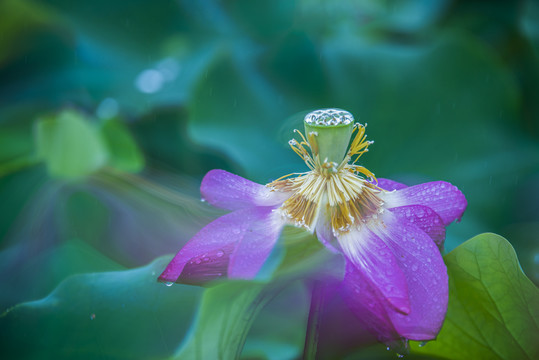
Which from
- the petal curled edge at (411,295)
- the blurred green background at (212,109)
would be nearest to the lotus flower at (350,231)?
the petal curled edge at (411,295)

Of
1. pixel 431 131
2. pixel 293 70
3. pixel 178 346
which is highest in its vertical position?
pixel 293 70

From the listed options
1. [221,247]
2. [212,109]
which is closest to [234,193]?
[221,247]

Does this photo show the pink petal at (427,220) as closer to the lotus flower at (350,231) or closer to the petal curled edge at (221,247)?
the lotus flower at (350,231)

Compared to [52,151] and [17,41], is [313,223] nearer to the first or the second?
[52,151]

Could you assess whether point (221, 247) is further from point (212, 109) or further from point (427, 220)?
point (212, 109)

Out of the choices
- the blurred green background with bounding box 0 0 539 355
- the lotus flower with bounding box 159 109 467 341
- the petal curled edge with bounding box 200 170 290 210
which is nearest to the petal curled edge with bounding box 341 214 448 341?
the lotus flower with bounding box 159 109 467 341

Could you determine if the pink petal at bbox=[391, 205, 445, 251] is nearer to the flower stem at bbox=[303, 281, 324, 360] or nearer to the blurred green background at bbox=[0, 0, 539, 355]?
the flower stem at bbox=[303, 281, 324, 360]

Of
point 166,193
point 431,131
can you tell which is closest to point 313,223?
point 166,193
